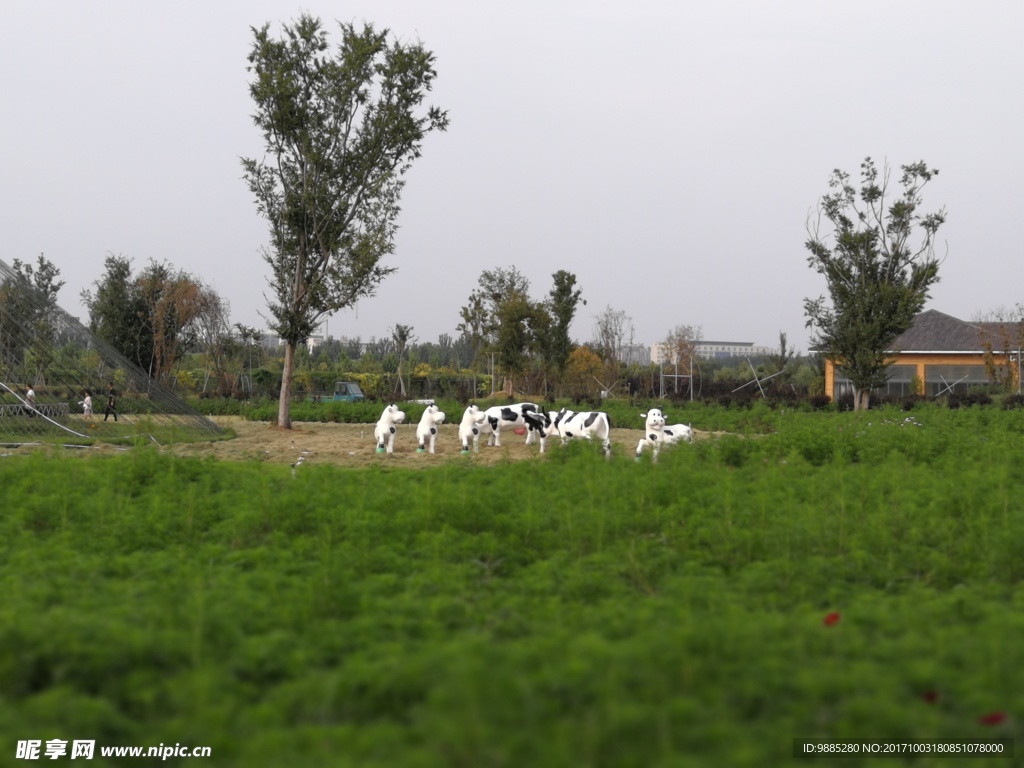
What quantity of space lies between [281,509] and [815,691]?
16.8ft

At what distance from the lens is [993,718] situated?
3408mm

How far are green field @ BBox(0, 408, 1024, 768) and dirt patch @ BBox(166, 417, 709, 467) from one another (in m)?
3.65

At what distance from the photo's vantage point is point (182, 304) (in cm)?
3469

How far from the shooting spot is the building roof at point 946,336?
36.2 meters

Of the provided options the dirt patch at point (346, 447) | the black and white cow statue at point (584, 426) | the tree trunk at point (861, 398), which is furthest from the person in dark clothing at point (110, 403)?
the tree trunk at point (861, 398)

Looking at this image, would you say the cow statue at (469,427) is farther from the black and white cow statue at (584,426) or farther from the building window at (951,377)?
the building window at (951,377)

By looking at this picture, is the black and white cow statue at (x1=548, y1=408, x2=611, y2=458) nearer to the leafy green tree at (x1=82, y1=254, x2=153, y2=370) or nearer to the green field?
the green field

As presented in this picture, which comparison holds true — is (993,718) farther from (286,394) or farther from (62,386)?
(286,394)

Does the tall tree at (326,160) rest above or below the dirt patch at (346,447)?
above

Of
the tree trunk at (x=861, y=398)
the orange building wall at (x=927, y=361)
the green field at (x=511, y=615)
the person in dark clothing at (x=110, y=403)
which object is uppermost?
the orange building wall at (x=927, y=361)

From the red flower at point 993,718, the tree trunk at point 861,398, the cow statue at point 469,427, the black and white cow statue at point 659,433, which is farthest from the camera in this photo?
the tree trunk at point 861,398

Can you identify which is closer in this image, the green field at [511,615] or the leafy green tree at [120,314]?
the green field at [511,615]

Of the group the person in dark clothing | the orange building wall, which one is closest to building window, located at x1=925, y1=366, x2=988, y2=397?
the orange building wall

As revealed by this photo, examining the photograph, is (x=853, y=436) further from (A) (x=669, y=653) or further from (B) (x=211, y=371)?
(B) (x=211, y=371)
